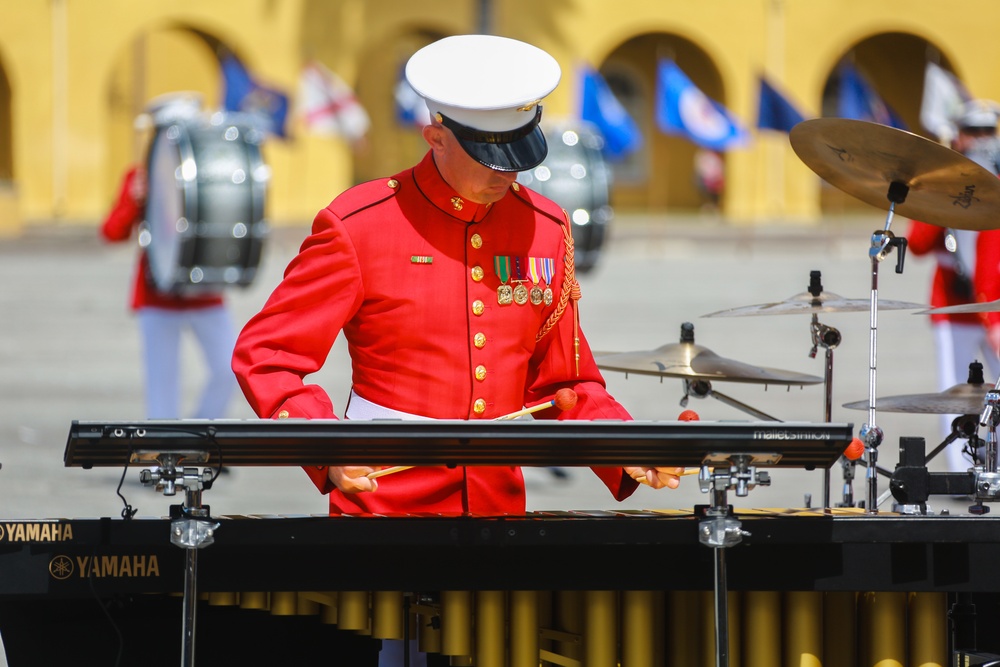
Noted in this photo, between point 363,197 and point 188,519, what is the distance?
0.89m

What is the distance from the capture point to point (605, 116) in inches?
553

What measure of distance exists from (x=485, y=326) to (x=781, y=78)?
2403cm

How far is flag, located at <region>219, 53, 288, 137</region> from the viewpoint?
2069 cm

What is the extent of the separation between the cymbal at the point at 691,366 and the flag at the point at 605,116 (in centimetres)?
938

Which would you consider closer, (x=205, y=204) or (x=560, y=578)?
(x=560, y=578)

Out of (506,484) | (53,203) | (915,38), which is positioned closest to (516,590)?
(506,484)

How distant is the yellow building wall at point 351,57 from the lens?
81.3ft

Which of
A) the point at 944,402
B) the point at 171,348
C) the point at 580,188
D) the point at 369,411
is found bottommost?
the point at 369,411

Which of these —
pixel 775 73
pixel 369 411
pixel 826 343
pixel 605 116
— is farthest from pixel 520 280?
pixel 775 73

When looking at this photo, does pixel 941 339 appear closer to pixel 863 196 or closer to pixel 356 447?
pixel 863 196

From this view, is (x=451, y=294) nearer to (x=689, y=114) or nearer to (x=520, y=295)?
(x=520, y=295)

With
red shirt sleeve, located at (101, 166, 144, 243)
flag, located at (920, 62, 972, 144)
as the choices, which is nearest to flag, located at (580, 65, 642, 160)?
flag, located at (920, 62, 972, 144)

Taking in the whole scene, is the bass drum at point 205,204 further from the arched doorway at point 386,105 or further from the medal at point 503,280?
the arched doorway at point 386,105

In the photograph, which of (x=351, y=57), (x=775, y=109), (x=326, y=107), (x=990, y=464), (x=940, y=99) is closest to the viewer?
(x=990, y=464)
